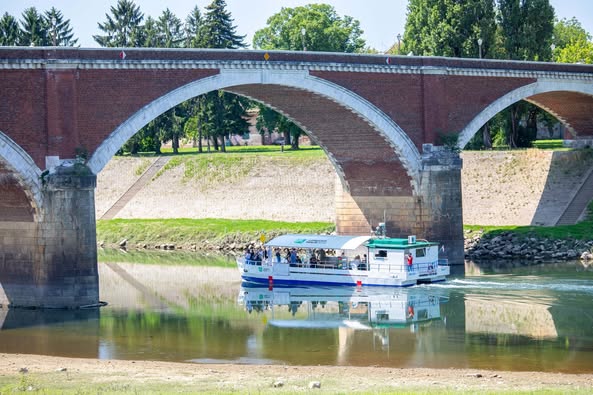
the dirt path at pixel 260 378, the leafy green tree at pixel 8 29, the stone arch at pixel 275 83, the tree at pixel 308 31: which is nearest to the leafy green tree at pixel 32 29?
the leafy green tree at pixel 8 29

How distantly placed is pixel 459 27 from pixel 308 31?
75.6 ft

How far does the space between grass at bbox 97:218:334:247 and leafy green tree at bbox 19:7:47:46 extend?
68.3 feet

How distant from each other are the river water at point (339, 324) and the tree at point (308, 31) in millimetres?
41793

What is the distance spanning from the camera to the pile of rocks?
56.7m

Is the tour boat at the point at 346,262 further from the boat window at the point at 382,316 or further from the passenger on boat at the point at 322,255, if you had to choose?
the boat window at the point at 382,316

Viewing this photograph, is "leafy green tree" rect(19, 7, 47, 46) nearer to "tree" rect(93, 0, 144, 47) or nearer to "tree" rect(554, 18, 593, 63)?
"tree" rect(93, 0, 144, 47)

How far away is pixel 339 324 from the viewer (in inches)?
1603

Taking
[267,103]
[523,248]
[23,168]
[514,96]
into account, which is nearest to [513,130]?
[514,96]

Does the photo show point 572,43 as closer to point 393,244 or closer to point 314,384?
point 393,244

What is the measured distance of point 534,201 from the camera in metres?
64.1

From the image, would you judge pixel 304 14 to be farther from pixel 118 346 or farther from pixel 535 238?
pixel 118 346

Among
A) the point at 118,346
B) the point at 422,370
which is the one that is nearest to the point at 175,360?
the point at 118,346

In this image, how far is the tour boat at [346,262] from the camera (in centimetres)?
4928

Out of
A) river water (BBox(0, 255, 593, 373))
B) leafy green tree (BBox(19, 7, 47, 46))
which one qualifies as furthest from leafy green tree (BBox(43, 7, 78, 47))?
river water (BBox(0, 255, 593, 373))
